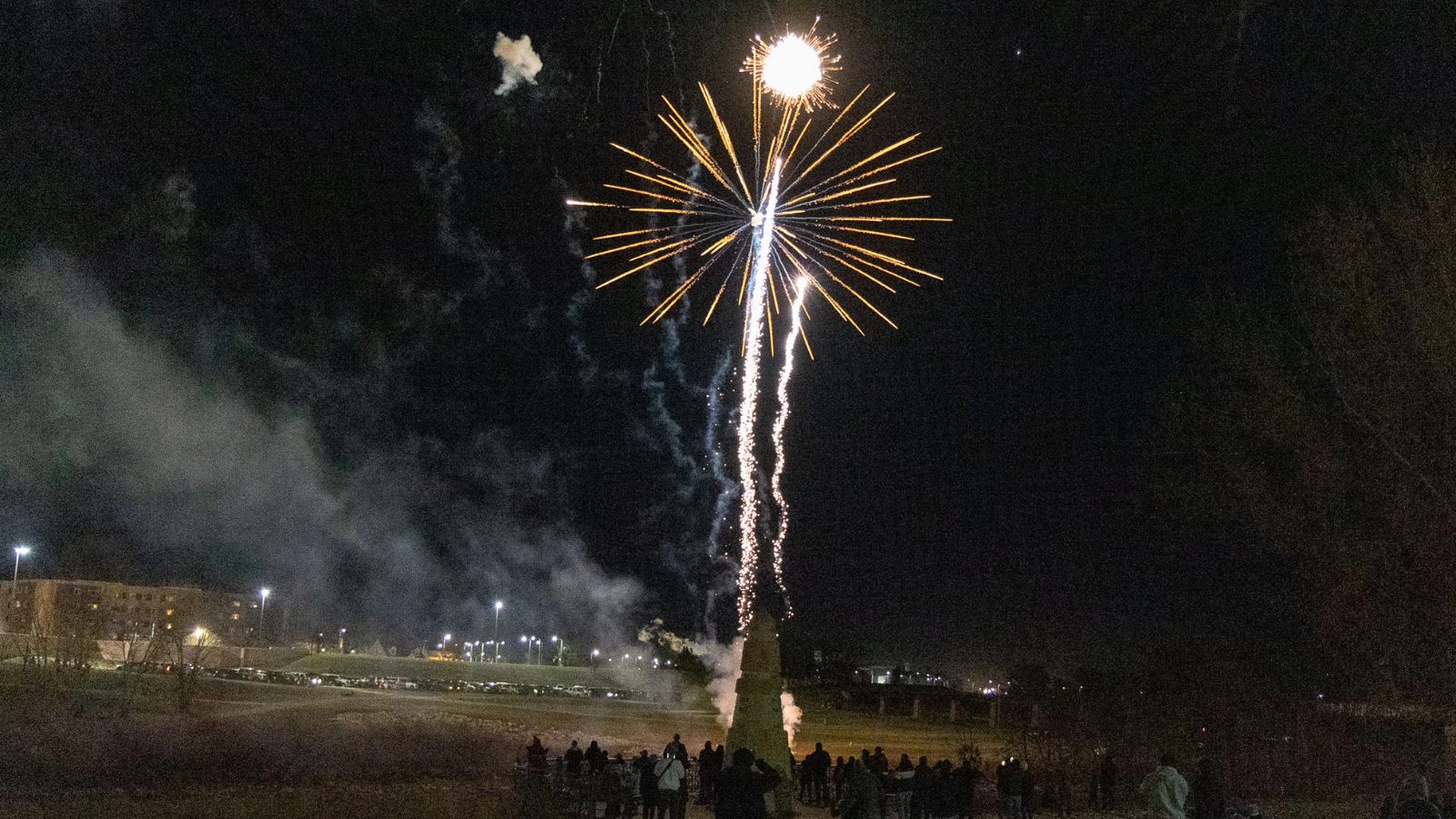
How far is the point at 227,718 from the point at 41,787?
30.1 feet

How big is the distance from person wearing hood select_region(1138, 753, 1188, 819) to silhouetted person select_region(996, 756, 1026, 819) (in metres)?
7.50

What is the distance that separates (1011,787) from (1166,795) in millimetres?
7671

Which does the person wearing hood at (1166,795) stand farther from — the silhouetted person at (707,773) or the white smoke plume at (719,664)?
the white smoke plume at (719,664)

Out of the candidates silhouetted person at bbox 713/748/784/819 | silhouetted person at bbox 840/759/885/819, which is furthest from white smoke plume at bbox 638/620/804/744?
silhouetted person at bbox 713/748/784/819

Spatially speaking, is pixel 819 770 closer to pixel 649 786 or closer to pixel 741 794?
pixel 649 786

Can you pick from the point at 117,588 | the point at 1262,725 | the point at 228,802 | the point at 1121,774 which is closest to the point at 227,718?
the point at 228,802

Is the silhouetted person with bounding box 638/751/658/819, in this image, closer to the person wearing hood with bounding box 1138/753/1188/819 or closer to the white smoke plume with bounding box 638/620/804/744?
the person wearing hood with bounding box 1138/753/1188/819

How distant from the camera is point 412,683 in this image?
188ft

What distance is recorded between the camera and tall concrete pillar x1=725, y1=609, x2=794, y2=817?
18203 mm

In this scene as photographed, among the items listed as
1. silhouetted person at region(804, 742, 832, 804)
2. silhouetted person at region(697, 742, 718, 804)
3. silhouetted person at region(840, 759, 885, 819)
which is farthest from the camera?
silhouetted person at region(804, 742, 832, 804)

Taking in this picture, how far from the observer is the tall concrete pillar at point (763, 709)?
1820 cm

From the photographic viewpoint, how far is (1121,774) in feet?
85.5

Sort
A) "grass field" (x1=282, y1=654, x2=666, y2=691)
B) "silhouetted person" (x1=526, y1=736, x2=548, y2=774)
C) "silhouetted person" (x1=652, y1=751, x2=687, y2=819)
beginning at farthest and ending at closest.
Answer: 1. "grass field" (x1=282, y1=654, x2=666, y2=691)
2. "silhouetted person" (x1=526, y1=736, x2=548, y2=774)
3. "silhouetted person" (x1=652, y1=751, x2=687, y2=819)

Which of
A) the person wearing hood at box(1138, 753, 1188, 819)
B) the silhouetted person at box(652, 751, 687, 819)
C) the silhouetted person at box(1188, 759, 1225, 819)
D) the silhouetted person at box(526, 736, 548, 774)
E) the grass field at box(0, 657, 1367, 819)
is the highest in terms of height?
the person wearing hood at box(1138, 753, 1188, 819)
